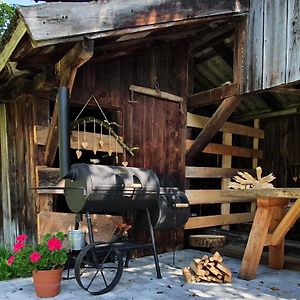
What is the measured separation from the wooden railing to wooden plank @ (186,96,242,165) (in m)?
0.16

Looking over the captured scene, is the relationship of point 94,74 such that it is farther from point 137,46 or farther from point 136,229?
point 136,229

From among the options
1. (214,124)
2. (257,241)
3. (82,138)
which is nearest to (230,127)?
(214,124)

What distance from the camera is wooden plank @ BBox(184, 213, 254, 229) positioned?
5148mm

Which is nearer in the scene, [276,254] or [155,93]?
[276,254]

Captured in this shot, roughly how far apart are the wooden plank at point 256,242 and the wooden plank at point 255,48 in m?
1.48

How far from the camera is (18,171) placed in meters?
4.09

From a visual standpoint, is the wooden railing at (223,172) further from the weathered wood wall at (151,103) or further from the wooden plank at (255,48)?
the wooden plank at (255,48)

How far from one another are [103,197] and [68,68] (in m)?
1.24

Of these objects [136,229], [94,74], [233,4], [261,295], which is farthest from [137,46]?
[261,295]

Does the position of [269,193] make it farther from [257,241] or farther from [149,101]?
[149,101]

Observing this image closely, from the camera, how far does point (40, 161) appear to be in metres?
3.74

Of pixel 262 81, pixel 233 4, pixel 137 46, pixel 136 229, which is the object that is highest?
pixel 233 4

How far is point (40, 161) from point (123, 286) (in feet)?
5.22

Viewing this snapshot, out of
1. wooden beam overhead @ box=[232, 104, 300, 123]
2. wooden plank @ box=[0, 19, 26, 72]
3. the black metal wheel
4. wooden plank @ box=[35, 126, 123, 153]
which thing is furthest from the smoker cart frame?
wooden beam overhead @ box=[232, 104, 300, 123]
